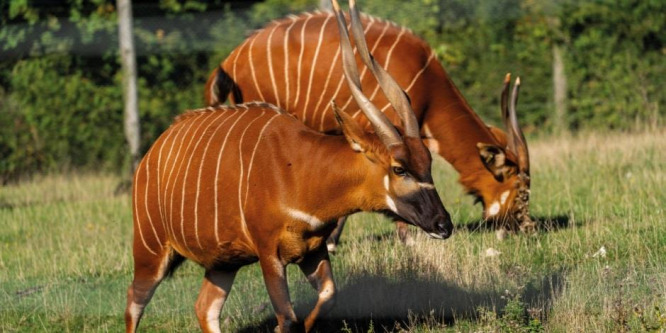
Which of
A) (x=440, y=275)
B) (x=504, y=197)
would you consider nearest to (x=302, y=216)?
(x=440, y=275)

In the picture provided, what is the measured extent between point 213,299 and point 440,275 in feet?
5.17

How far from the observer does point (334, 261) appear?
862 centimetres

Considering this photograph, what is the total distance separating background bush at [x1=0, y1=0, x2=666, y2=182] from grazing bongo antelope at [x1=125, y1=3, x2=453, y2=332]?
28.8 ft

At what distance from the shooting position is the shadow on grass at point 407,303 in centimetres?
689

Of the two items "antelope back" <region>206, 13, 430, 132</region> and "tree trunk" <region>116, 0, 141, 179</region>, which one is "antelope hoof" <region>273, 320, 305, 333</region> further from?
"tree trunk" <region>116, 0, 141, 179</region>

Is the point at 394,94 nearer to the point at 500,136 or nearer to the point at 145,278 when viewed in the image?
the point at 145,278

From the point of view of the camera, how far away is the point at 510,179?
924 centimetres

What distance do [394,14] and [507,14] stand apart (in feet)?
5.37

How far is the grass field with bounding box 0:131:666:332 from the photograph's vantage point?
668 centimetres

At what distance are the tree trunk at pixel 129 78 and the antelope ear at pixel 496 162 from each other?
21.3 feet

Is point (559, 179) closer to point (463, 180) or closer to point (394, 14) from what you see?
point (463, 180)

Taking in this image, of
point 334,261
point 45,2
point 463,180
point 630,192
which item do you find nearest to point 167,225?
point 334,261

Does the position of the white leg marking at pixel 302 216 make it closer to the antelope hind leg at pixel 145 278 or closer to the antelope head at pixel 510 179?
the antelope hind leg at pixel 145 278

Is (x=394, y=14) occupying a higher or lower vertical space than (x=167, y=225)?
lower
